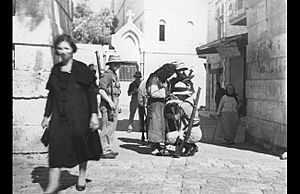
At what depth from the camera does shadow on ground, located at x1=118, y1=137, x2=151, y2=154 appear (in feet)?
22.0

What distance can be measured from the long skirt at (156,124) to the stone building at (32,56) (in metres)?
1.66

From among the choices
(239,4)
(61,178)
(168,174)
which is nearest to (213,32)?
(239,4)

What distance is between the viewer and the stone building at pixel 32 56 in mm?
4934

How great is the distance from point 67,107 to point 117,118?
8.24 feet

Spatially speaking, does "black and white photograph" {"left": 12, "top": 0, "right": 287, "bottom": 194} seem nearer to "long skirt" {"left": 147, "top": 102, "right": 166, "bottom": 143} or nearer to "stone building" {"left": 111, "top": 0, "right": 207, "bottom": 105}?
"long skirt" {"left": 147, "top": 102, "right": 166, "bottom": 143}

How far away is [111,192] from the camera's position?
3939mm

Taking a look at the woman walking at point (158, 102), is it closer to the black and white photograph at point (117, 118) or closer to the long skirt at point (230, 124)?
the black and white photograph at point (117, 118)

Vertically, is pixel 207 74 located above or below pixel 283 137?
above

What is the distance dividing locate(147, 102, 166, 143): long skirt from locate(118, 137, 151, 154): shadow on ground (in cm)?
52

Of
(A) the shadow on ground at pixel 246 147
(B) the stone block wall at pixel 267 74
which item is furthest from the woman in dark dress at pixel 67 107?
(A) the shadow on ground at pixel 246 147

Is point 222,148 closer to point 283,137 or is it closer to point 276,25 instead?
point 283,137
